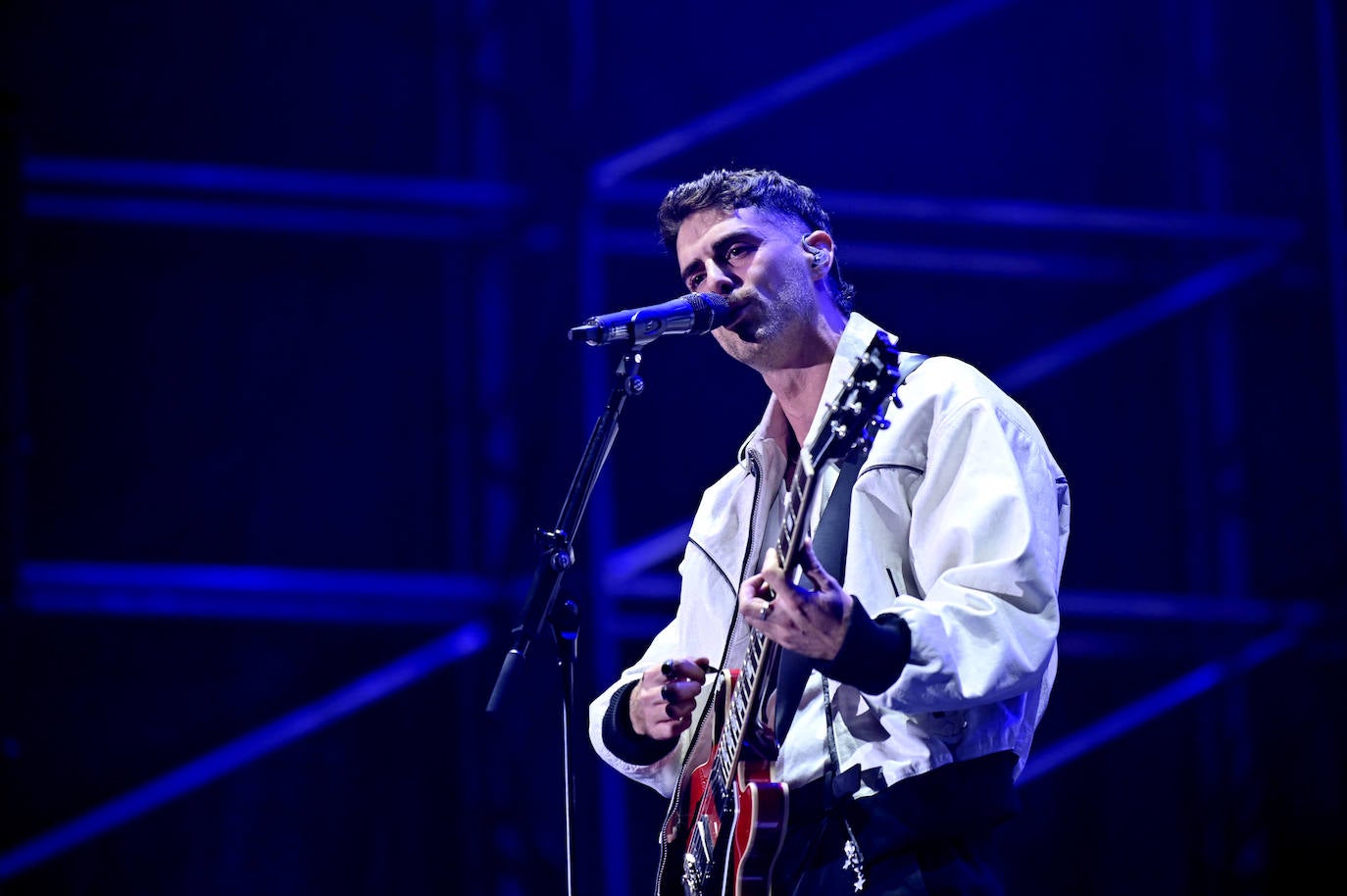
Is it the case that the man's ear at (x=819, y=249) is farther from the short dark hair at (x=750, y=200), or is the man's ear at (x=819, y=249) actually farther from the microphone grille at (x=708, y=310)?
the microphone grille at (x=708, y=310)

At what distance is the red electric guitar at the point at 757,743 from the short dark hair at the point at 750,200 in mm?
780

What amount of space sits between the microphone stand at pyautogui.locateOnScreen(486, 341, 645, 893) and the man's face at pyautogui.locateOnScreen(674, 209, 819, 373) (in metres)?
0.29

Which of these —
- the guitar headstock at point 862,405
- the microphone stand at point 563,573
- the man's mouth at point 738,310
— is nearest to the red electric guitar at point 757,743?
the guitar headstock at point 862,405

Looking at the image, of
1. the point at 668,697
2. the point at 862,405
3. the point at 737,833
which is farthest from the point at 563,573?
the point at 862,405

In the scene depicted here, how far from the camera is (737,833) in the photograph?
8.16 ft

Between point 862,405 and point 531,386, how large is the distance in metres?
2.79

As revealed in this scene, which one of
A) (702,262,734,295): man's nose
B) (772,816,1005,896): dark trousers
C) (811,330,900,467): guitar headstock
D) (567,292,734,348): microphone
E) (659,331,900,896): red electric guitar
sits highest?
(702,262,734,295): man's nose

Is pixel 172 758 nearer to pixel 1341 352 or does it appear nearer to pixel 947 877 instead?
pixel 947 877

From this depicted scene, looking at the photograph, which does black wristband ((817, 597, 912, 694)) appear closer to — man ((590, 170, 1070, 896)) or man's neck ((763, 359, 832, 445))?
man ((590, 170, 1070, 896))

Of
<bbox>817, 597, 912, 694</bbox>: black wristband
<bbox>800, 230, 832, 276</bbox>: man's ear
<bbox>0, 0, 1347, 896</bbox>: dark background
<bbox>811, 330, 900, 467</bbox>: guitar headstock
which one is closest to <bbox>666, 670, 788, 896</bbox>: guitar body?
<bbox>817, 597, 912, 694</bbox>: black wristband

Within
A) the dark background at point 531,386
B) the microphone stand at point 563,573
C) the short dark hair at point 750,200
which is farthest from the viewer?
the dark background at point 531,386

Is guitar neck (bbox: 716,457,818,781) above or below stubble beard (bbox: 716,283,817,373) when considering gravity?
below

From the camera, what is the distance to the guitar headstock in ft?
7.80

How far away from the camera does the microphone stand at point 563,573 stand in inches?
106
